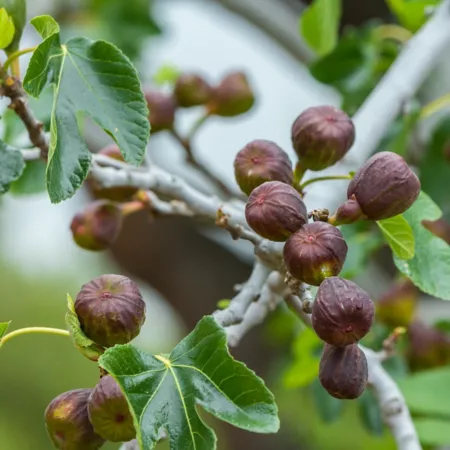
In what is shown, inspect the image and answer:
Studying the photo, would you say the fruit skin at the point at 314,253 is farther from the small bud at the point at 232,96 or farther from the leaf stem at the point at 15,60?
the small bud at the point at 232,96

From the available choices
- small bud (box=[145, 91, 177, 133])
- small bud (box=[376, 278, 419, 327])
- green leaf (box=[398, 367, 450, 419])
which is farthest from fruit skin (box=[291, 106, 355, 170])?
small bud (box=[376, 278, 419, 327])

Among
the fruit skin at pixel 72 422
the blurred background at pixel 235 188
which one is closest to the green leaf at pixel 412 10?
the blurred background at pixel 235 188

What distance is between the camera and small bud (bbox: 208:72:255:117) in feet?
4.11

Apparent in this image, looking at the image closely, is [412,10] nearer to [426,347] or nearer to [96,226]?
[426,347]

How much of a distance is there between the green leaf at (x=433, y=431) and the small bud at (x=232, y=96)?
57 cm

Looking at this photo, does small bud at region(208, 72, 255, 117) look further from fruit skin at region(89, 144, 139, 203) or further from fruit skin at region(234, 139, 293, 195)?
fruit skin at region(234, 139, 293, 195)

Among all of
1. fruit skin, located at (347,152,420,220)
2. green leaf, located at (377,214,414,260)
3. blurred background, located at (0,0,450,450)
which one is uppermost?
fruit skin, located at (347,152,420,220)

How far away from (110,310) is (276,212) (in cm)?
16

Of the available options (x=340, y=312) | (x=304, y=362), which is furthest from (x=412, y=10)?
(x=340, y=312)

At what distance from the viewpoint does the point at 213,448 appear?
59 cm

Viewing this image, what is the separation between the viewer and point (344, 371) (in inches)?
23.9

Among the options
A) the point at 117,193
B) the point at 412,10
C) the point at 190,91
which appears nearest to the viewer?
the point at 117,193

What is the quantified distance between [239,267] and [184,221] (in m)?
0.22

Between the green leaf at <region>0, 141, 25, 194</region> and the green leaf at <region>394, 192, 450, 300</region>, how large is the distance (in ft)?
1.33
